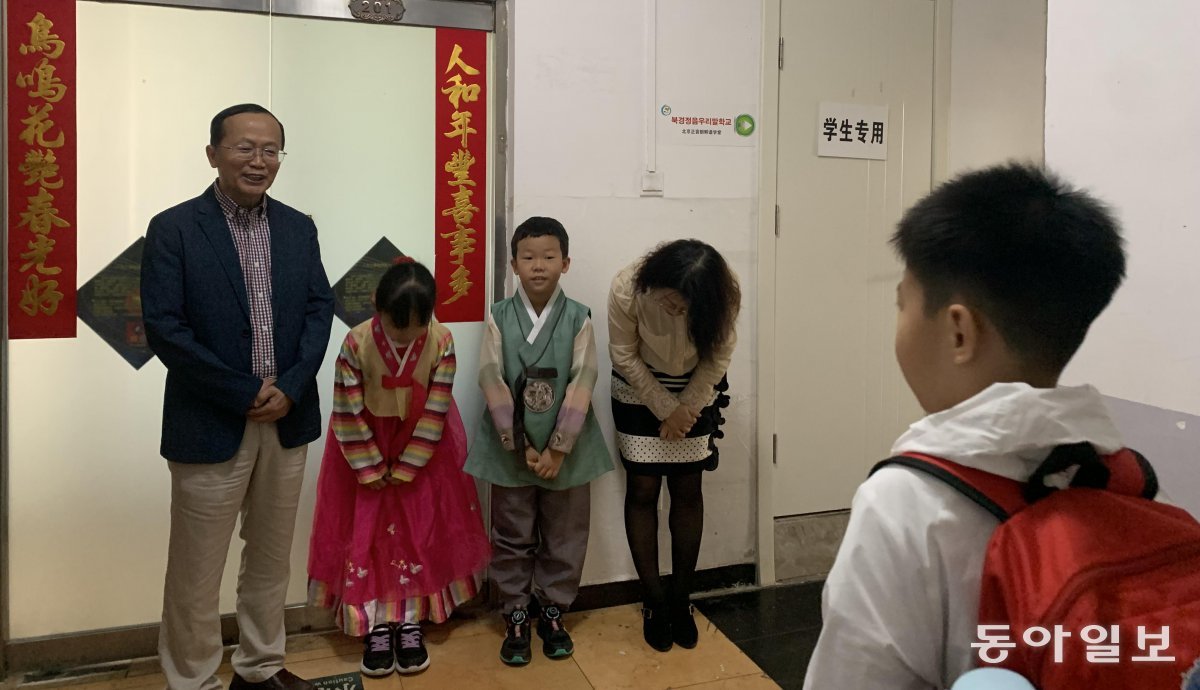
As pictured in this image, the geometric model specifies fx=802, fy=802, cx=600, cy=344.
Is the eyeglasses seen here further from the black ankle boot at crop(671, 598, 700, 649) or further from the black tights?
the black ankle boot at crop(671, 598, 700, 649)

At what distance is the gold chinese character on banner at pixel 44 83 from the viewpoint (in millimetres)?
2219

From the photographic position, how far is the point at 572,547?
2539 mm

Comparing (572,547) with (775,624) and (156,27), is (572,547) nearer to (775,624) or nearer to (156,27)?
(775,624)

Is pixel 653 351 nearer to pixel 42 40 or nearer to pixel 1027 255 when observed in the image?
pixel 1027 255

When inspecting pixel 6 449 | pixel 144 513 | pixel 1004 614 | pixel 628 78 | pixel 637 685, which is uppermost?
pixel 628 78

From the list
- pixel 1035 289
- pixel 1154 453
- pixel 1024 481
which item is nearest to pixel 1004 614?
pixel 1024 481

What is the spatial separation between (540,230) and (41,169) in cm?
140

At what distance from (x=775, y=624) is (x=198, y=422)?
1887 mm

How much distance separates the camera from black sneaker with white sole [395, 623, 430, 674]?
231cm

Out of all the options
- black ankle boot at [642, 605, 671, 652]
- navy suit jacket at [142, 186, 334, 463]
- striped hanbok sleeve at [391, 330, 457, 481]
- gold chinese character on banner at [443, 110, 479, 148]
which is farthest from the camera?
gold chinese character on banner at [443, 110, 479, 148]

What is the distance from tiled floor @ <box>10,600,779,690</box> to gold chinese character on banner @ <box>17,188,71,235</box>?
50.8 inches

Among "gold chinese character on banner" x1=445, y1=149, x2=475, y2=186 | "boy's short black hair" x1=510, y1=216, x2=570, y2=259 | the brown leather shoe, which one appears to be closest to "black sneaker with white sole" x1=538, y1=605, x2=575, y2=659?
the brown leather shoe

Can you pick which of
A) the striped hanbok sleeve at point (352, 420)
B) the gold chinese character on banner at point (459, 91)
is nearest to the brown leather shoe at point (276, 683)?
the striped hanbok sleeve at point (352, 420)

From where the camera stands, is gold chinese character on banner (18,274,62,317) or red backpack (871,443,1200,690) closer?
red backpack (871,443,1200,690)
